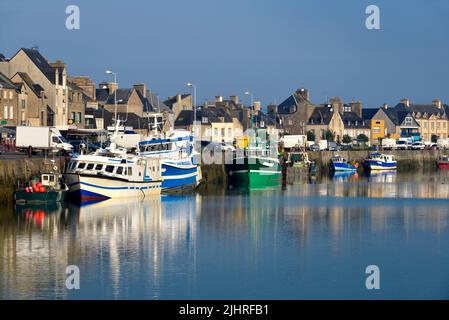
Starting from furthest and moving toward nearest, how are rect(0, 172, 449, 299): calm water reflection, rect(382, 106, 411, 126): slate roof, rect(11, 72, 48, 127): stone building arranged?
rect(382, 106, 411, 126): slate roof
rect(11, 72, 48, 127): stone building
rect(0, 172, 449, 299): calm water reflection

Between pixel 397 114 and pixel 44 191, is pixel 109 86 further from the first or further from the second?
pixel 397 114

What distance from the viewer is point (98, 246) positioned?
125ft

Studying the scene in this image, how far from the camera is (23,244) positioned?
38406 mm

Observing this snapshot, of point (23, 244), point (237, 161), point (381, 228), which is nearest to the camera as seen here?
point (23, 244)

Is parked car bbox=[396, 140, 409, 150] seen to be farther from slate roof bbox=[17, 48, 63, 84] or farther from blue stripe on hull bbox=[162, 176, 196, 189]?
blue stripe on hull bbox=[162, 176, 196, 189]

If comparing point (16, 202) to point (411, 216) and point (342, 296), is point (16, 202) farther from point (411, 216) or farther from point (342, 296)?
point (342, 296)

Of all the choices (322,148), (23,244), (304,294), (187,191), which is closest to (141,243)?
(23,244)

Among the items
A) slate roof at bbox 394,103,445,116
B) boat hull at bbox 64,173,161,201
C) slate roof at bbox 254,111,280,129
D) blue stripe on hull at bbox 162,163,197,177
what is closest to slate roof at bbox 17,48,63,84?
blue stripe on hull at bbox 162,163,197,177

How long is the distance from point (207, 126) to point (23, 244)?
73.1 meters

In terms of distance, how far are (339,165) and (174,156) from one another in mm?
43292

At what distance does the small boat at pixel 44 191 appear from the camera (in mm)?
50688

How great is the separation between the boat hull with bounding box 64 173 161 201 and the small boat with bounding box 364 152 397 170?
60.3 metres

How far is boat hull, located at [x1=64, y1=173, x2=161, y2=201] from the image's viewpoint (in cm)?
5353

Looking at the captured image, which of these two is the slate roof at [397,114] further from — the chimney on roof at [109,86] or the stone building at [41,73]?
the stone building at [41,73]
